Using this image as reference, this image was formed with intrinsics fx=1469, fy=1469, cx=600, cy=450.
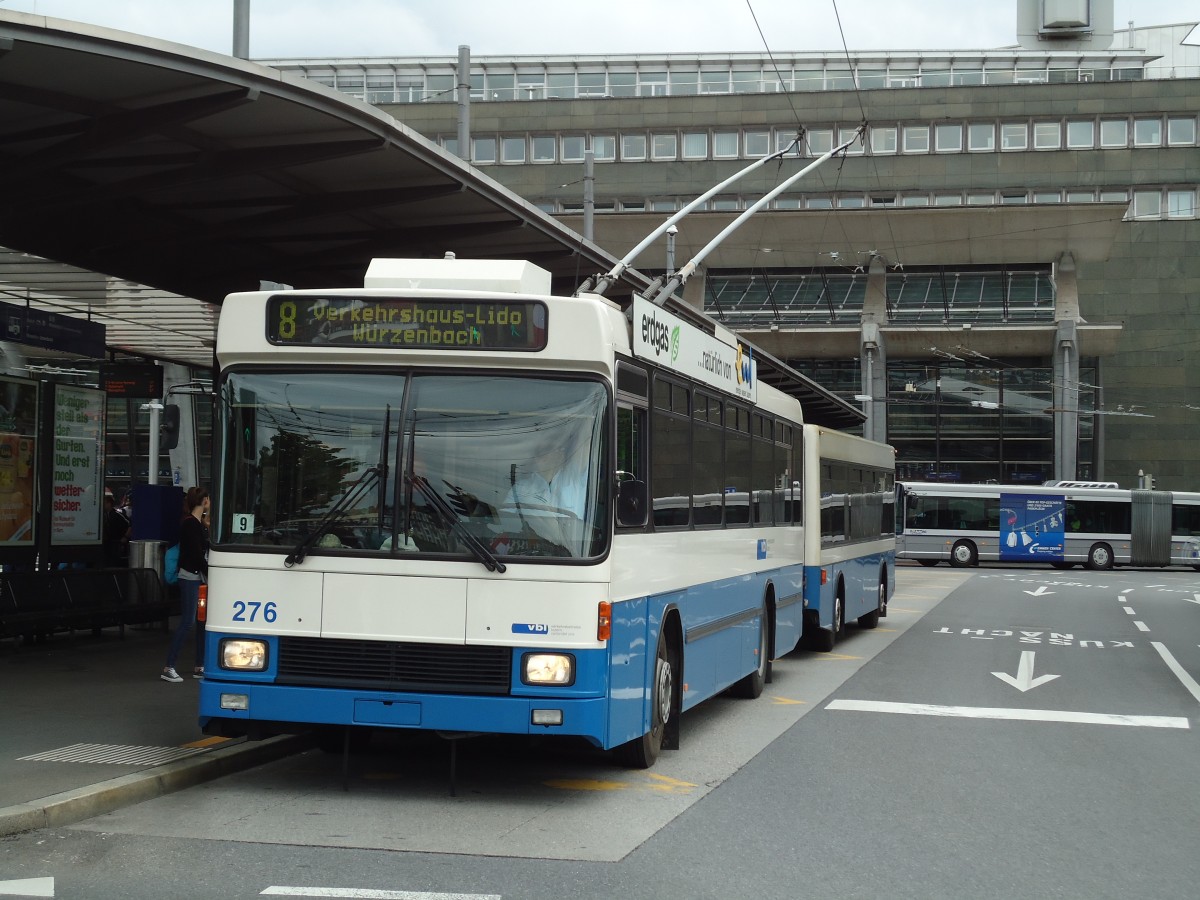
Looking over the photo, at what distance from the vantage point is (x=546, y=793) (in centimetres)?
856

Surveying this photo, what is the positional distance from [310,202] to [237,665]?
7082 mm

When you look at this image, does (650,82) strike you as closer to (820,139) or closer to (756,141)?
(756,141)

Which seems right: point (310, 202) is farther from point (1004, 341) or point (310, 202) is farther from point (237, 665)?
point (1004, 341)

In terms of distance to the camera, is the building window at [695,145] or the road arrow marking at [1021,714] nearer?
the road arrow marking at [1021,714]

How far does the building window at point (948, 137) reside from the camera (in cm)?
5709

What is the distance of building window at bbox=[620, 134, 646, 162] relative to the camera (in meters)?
57.9

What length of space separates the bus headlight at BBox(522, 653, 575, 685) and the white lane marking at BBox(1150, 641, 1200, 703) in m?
8.61

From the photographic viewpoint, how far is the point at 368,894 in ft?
19.8

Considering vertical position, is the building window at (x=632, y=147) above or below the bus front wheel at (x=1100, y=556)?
above

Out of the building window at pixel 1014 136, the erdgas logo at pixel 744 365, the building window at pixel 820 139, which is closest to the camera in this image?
the erdgas logo at pixel 744 365

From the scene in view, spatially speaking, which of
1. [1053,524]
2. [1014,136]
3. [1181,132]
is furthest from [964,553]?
[1181,132]

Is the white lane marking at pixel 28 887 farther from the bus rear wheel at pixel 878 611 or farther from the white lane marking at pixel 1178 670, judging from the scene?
the bus rear wheel at pixel 878 611

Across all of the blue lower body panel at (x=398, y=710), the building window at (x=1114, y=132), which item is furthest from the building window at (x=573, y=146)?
the blue lower body panel at (x=398, y=710)

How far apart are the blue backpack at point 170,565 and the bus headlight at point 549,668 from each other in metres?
9.91
